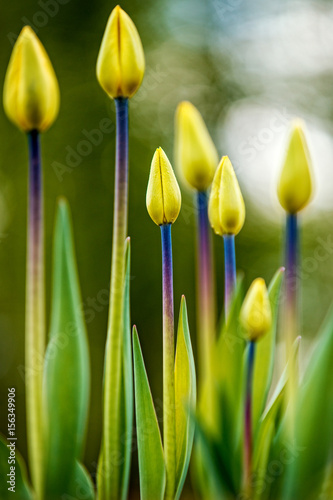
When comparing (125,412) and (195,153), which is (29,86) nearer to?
(195,153)

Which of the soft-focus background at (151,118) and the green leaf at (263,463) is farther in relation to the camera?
the soft-focus background at (151,118)

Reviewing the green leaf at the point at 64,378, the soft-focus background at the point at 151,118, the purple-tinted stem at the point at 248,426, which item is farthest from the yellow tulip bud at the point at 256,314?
the soft-focus background at the point at 151,118

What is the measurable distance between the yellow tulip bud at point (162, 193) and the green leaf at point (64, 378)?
0.25 ft

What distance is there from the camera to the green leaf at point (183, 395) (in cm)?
32

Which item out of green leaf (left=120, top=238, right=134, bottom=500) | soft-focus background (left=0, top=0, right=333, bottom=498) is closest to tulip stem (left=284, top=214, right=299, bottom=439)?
green leaf (left=120, top=238, right=134, bottom=500)

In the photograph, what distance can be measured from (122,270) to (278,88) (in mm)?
2550

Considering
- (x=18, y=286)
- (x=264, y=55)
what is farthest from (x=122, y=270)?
(x=264, y=55)

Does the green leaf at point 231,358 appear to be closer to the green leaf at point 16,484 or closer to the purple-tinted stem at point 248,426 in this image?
the purple-tinted stem at point 248,426

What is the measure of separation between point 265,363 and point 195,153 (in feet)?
0.45

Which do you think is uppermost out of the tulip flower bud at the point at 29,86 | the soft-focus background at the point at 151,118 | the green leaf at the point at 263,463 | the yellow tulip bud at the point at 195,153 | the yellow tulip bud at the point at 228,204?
the soft-focus background at the point at 151,118

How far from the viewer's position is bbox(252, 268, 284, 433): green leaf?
33cm

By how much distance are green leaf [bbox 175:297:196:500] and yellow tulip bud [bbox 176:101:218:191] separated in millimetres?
72

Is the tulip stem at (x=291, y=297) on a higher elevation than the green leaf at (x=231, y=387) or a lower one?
Answer: higher

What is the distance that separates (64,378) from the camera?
34 cm
